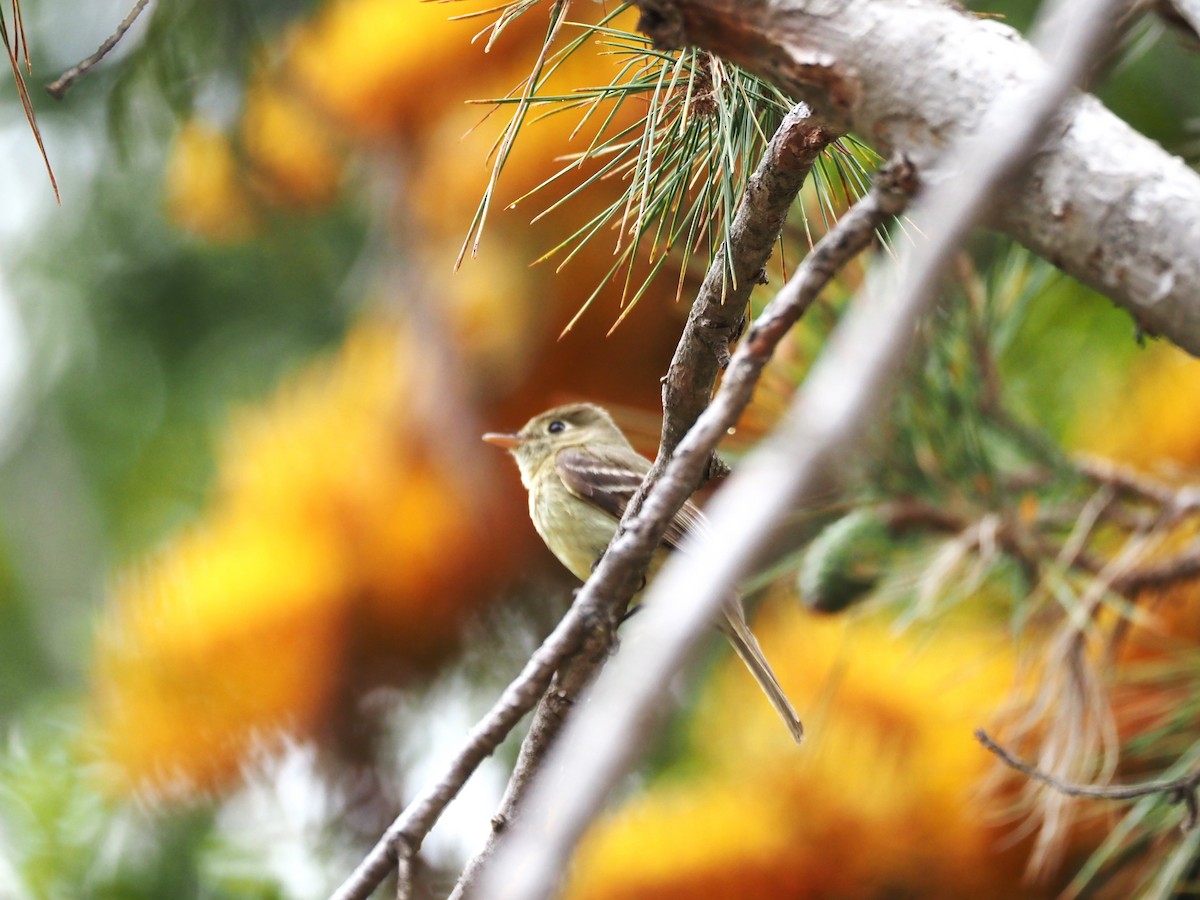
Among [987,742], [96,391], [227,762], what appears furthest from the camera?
[96,391]

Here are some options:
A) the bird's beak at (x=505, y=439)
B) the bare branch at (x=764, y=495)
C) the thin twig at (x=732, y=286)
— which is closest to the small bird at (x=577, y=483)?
the bird's beak at (x=505, y=439)

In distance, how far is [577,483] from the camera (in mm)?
2496

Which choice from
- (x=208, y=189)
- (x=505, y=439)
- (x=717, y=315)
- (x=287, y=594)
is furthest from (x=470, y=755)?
(x=208, y=189)

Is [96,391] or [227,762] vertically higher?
[96,391]

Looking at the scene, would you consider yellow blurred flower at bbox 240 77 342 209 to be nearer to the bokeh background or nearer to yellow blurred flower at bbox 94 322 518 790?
the bokeh background

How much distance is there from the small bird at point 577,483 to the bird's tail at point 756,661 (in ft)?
0.44

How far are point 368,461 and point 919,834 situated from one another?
118 centimetres

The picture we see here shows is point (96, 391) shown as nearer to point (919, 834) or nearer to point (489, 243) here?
point (489, 243)

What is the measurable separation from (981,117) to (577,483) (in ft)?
5.79

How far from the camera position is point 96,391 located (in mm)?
3121

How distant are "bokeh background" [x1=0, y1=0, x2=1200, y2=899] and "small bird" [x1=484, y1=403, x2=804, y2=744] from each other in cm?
9

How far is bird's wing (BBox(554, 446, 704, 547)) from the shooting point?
2486 millimetres

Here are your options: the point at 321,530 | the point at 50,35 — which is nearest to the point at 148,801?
the point at 321,530

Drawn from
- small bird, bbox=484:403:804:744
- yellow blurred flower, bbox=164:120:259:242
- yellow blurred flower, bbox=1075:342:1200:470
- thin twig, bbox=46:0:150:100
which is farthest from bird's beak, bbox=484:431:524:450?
thin twig, bbox=46:0:150:100
